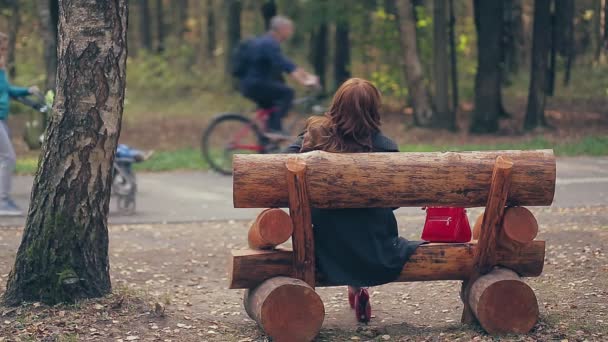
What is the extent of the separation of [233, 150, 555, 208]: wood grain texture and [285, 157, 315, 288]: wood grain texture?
0.15 feet

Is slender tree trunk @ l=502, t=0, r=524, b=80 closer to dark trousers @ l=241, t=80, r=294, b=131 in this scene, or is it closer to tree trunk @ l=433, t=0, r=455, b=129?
tree trunk @ l=433, t=0, r=455, b=129

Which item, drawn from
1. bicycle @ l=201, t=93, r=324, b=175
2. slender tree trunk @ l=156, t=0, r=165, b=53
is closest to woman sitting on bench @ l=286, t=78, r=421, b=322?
bicycle @ l=201, t=93, r=324, b=175

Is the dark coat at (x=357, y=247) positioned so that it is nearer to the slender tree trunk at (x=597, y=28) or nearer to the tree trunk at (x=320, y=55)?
the tree trunk at (x=320, y=55)

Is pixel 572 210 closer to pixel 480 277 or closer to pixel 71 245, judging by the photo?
pixel 480 277

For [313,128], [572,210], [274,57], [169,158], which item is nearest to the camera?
[313,128]

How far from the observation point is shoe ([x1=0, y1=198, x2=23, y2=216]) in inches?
383

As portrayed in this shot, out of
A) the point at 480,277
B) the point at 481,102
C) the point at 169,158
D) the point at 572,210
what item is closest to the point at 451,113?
the point at 481,102

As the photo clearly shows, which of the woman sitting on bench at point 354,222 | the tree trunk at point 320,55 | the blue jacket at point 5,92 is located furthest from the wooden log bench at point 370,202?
the tree trunk at point 320,55

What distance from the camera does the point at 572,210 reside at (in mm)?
10188

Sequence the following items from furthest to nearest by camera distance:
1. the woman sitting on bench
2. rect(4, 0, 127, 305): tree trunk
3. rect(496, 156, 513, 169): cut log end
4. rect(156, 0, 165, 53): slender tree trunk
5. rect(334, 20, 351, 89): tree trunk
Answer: rect(156, 0, 165, 53): slender tree trunk < rect(334, 20, 351, 89): tree trunk < rect(4, 0, 127, 305): tree trunk < the woman sitting on bench < rect(496, 156, 513, 169): cut log end

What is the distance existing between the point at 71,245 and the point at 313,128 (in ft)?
5.47

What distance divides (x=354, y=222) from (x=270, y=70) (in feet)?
22.8

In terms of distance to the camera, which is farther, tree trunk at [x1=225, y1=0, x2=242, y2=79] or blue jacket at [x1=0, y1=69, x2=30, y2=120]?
tree trunk at [x1=225, y1=0, x2=242, y2=79]

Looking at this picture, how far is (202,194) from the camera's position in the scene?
38.1 feet
